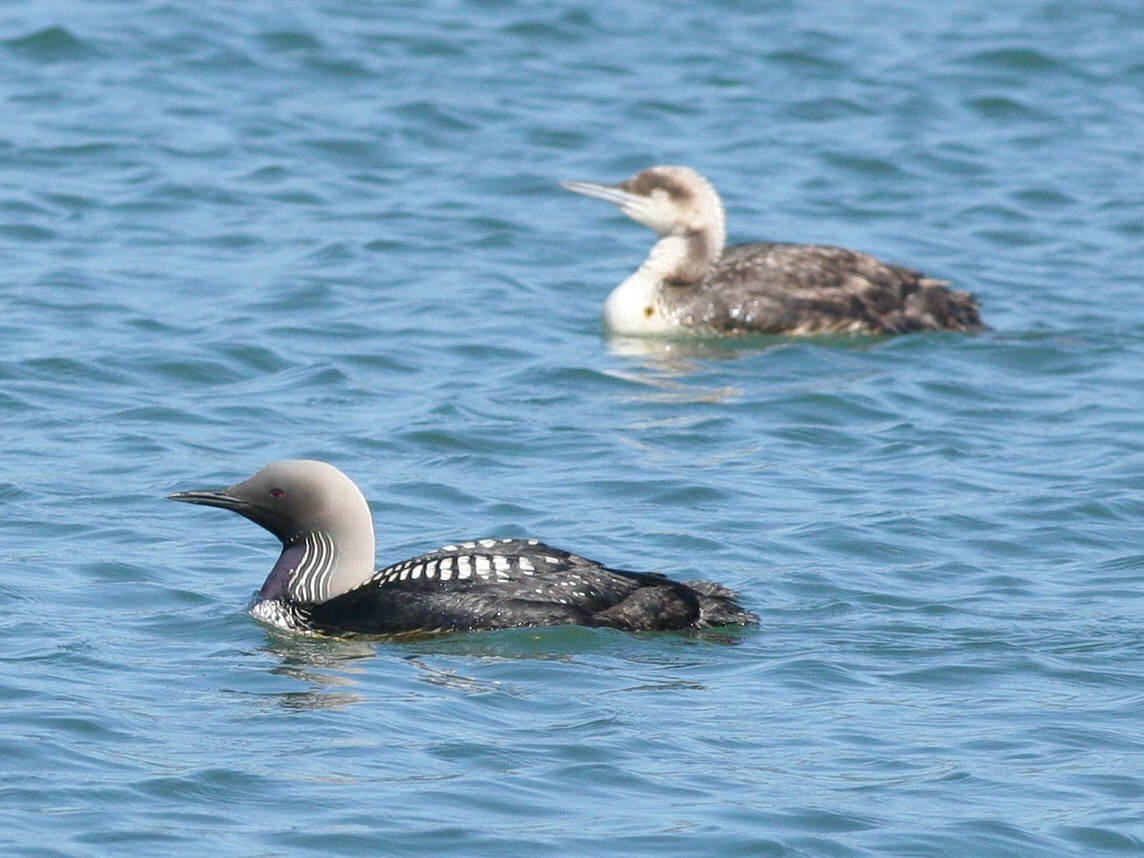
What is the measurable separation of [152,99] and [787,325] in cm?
619

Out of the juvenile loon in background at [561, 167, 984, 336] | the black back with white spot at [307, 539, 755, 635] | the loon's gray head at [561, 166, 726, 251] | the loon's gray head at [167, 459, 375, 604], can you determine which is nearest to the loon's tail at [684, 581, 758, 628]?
the black back with white spot at [307, 539, 755, 635]

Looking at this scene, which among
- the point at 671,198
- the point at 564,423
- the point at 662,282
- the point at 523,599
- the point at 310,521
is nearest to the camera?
the point at 523,599

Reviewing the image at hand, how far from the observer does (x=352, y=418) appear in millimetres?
10930

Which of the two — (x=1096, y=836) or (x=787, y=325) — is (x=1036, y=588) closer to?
(x=1096, y=836)

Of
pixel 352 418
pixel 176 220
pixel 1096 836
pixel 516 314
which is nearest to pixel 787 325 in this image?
pixel 516 314

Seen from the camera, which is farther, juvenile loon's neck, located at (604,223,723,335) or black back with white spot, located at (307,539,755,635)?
juvenile loon's neck, located at (604,223,723,335)

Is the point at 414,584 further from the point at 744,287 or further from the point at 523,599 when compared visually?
the point at 744,287

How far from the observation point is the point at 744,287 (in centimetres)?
1302

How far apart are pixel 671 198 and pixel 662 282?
0.50 meters

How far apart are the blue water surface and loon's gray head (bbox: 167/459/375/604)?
0.28 m

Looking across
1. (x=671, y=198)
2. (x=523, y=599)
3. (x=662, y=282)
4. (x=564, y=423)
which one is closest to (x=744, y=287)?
(x=662, y=282)

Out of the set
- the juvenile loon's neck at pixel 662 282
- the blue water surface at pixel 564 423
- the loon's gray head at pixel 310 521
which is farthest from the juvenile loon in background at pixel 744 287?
the loon's gray head at pixel 310 521

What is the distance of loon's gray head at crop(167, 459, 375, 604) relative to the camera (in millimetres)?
7992

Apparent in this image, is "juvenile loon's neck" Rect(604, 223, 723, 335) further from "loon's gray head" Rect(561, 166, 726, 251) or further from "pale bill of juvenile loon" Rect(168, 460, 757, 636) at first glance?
"pale bill of juvenile loon" Rect(168, 460, 757, 636)
